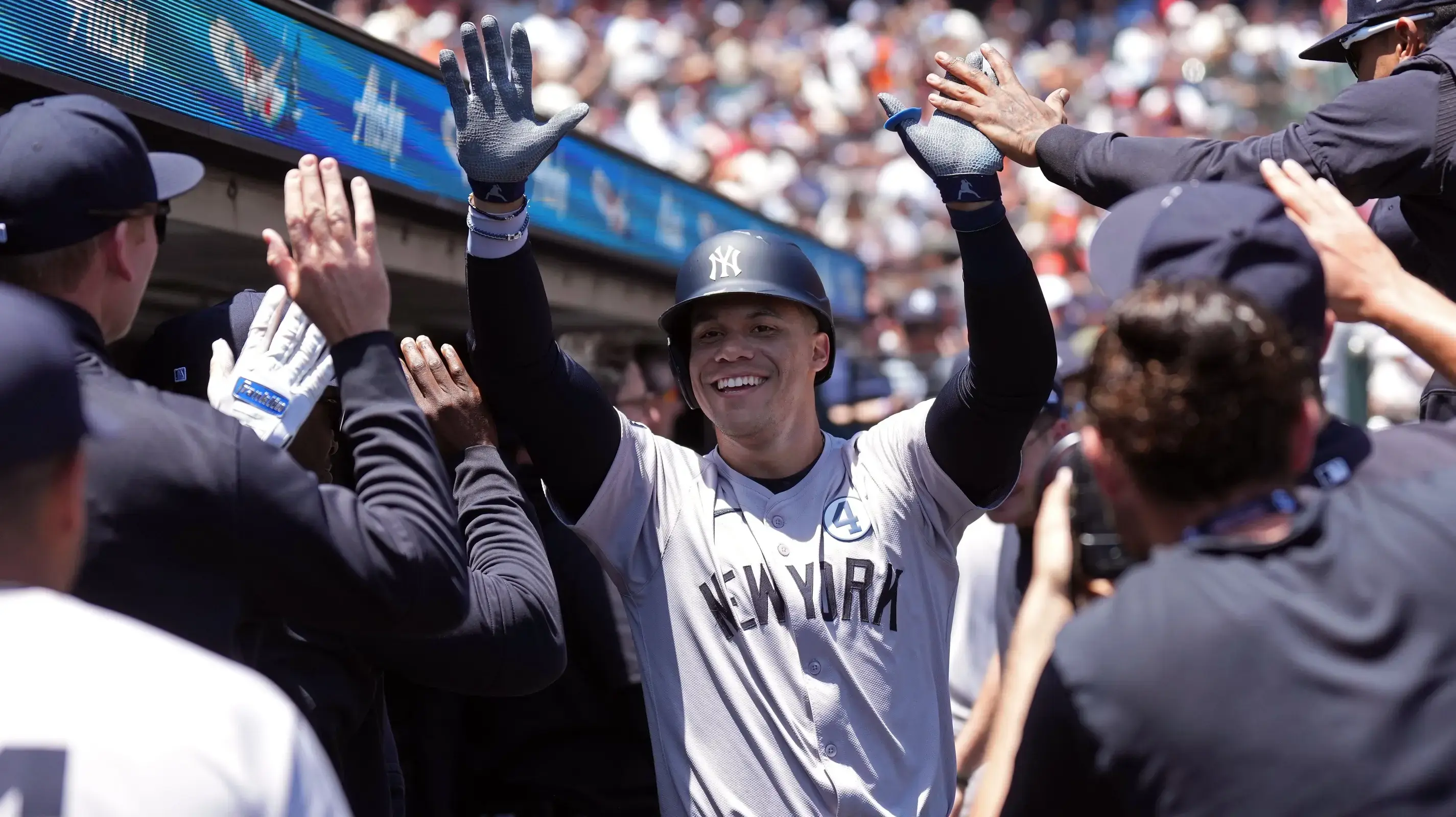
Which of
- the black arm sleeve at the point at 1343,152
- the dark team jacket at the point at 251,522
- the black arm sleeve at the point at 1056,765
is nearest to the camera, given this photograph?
the black arm sleeve at the point at 1056,765

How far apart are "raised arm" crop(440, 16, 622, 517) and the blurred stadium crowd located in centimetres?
→ 953

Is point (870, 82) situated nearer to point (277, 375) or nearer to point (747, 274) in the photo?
point (747, 274)

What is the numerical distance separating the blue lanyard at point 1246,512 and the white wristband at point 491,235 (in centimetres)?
159

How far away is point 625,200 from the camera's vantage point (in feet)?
17.4

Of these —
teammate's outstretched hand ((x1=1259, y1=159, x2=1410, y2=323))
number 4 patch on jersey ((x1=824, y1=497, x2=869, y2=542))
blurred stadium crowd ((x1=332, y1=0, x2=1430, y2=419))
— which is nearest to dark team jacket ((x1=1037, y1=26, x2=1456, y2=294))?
teammate's outstretched hand ((x1=1259, y1=159, x2=1410, y2=323))

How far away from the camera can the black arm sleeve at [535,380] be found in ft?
9.21

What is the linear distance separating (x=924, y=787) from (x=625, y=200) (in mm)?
3008

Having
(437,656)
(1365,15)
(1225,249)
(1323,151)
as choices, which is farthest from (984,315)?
(437,656)

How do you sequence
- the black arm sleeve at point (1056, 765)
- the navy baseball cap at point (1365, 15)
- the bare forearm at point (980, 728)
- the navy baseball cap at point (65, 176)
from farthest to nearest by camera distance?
1. the bare forearm at point (980, 728)
2. the navy baseball cap at point (1365, 15)
3. the navy baseball cap at point (65, 176)
4. the black arm sleeve at point (1056, 765)

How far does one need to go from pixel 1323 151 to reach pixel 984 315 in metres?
0.65

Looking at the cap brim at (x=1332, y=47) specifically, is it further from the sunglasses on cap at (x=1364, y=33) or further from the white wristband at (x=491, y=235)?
the white wristband at (x=491, y=235)

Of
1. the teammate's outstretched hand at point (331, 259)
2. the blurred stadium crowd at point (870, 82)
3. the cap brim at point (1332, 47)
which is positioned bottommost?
the teammate's outstretched hand at point (331, 259)

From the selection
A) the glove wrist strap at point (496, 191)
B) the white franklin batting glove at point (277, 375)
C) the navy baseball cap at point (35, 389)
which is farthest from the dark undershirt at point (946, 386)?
the navy baseball cap at point (35, 389)

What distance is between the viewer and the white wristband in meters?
2.81
